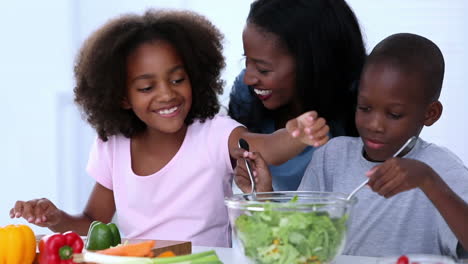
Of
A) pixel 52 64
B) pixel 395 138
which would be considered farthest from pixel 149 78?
pixel 52 64

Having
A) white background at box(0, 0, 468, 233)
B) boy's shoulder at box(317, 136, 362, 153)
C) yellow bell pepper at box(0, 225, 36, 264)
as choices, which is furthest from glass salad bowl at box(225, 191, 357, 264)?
white background at box(0, 0, 468, 233)

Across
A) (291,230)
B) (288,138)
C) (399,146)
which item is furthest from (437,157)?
(291,230)

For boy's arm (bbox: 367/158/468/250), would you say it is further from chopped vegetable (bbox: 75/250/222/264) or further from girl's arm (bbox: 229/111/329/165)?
chopped vegetable (bbox: 75/250/222/264)

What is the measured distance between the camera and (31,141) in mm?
3811

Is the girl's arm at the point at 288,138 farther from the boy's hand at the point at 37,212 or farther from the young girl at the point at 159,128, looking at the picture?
the boy's hand at the point at 37,212

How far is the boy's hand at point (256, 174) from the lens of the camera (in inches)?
65.9

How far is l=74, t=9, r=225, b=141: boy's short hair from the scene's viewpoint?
1.95 metres

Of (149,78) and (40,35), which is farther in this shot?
(40,35)

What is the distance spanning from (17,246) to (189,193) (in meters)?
0.66

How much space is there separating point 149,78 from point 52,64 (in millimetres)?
2035

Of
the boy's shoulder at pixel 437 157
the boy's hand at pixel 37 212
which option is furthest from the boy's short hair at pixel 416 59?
the boy's hand at pixel 37 212

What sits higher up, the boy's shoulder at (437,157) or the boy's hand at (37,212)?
the boy's shoulder at (437,157)

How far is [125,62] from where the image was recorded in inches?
76.6

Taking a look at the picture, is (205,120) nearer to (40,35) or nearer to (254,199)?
(254,199)
